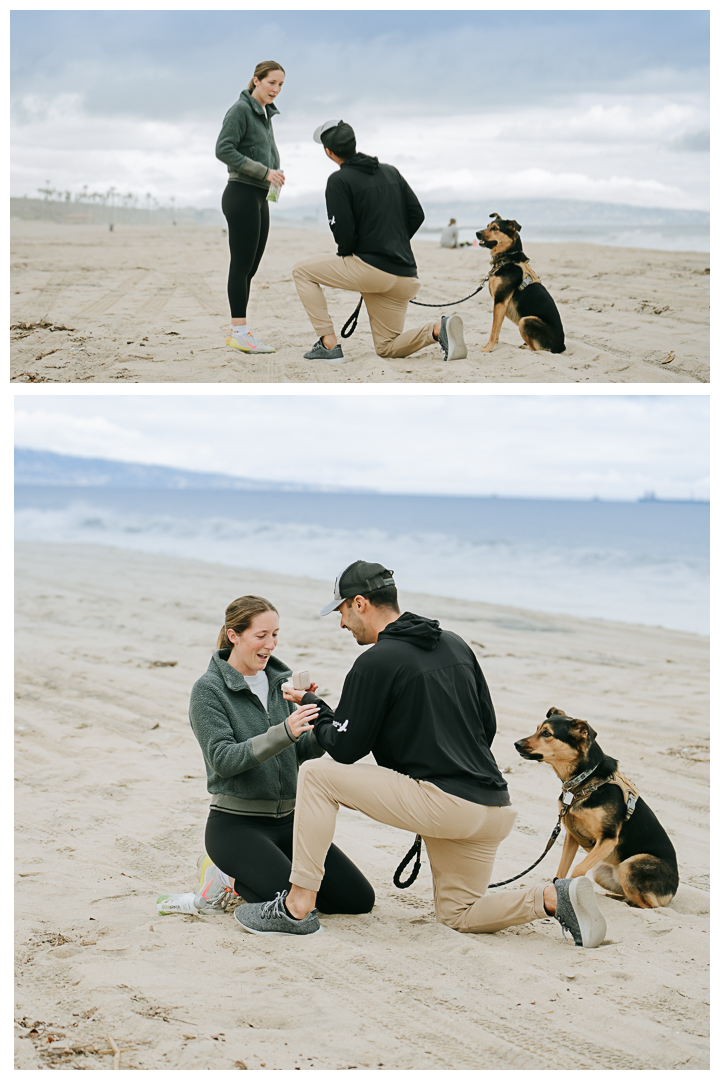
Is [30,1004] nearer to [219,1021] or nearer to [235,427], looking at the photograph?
[219,1021]

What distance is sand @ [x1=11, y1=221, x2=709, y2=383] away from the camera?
6.54m

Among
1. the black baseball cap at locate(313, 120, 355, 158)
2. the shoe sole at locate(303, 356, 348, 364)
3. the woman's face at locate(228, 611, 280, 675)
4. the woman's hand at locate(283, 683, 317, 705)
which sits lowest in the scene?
the woman's hand at locate(283, 683, 317, 705)

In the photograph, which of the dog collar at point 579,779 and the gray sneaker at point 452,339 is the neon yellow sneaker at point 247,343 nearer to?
the gray sneaker at point 452,339

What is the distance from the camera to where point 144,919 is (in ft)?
12.4

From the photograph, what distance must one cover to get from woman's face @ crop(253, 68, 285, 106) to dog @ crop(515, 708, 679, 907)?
463 centimetres

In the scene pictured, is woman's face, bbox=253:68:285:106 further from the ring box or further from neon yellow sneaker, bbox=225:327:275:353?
the ring box

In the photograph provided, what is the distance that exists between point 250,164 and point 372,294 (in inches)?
52.7

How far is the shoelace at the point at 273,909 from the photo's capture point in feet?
11.7

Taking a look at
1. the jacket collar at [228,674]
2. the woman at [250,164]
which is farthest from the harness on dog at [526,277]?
the jacket collar at [228,674]

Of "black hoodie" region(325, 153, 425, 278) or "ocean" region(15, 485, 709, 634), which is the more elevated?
"black hoodie" region(325, 153, 425, 278)

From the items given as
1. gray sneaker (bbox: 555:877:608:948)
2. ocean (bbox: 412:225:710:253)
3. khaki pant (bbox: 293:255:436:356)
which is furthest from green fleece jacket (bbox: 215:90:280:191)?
ocean (bbox: 412:225:710:253)

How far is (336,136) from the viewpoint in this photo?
600cm

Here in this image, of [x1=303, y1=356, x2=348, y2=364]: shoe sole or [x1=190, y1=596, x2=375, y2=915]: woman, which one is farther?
[x1=303, y1=356, x2=348, y2=364]: shoe sole

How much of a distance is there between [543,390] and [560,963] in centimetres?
399
